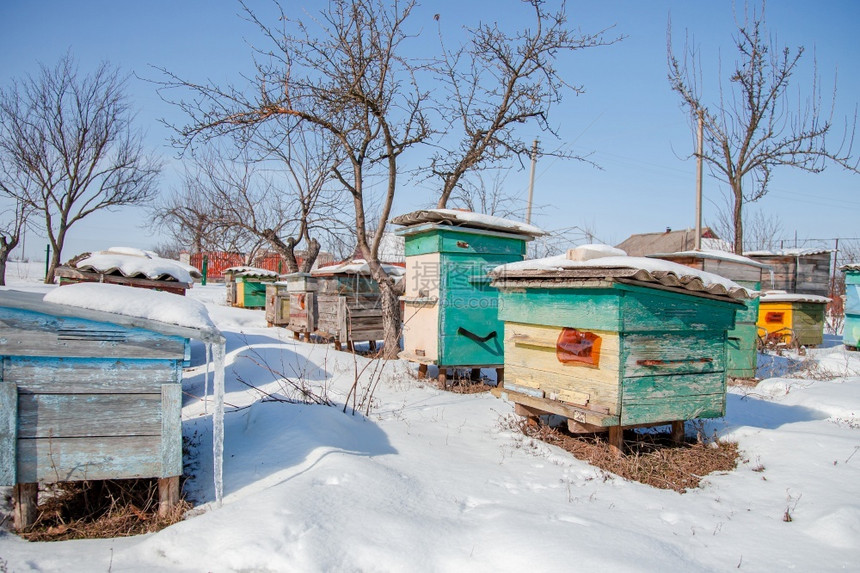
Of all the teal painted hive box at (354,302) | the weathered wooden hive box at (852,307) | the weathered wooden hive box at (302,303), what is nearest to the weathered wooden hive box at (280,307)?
the weathered wooden hive box at (302,303)

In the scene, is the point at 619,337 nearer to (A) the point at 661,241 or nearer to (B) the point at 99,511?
(B) the point at 99,511

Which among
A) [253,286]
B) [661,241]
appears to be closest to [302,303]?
[253,286]

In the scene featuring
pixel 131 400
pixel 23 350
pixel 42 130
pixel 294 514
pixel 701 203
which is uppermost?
pixel 42 130

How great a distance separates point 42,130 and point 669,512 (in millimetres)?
23041

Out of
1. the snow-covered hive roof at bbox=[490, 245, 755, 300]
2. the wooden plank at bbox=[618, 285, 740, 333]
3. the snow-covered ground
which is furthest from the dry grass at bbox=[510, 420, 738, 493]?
the snow-covered hive roof at bbox=[490, 245, 755, 300]

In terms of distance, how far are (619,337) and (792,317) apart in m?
8.77

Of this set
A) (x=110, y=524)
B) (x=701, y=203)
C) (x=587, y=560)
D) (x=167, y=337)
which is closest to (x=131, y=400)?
(x=167, y=337)

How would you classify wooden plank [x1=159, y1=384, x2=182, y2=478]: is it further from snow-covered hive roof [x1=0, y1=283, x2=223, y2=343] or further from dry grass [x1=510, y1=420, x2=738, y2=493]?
dry grass [x1=510, y1=420, x2=738, y2=493]

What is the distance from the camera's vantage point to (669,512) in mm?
3324

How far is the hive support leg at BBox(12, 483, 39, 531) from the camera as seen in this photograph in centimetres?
300

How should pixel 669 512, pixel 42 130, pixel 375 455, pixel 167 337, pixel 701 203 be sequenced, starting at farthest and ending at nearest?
pixel 42 130 → pixel 701 203 → pixel 375 455 → pixel 669 512 → pixel 167 337

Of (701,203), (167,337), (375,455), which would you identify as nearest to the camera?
(167,337)

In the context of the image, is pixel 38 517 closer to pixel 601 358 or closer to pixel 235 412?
pixel 235 412

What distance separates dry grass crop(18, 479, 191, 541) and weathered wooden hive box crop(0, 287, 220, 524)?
0.86 ft
